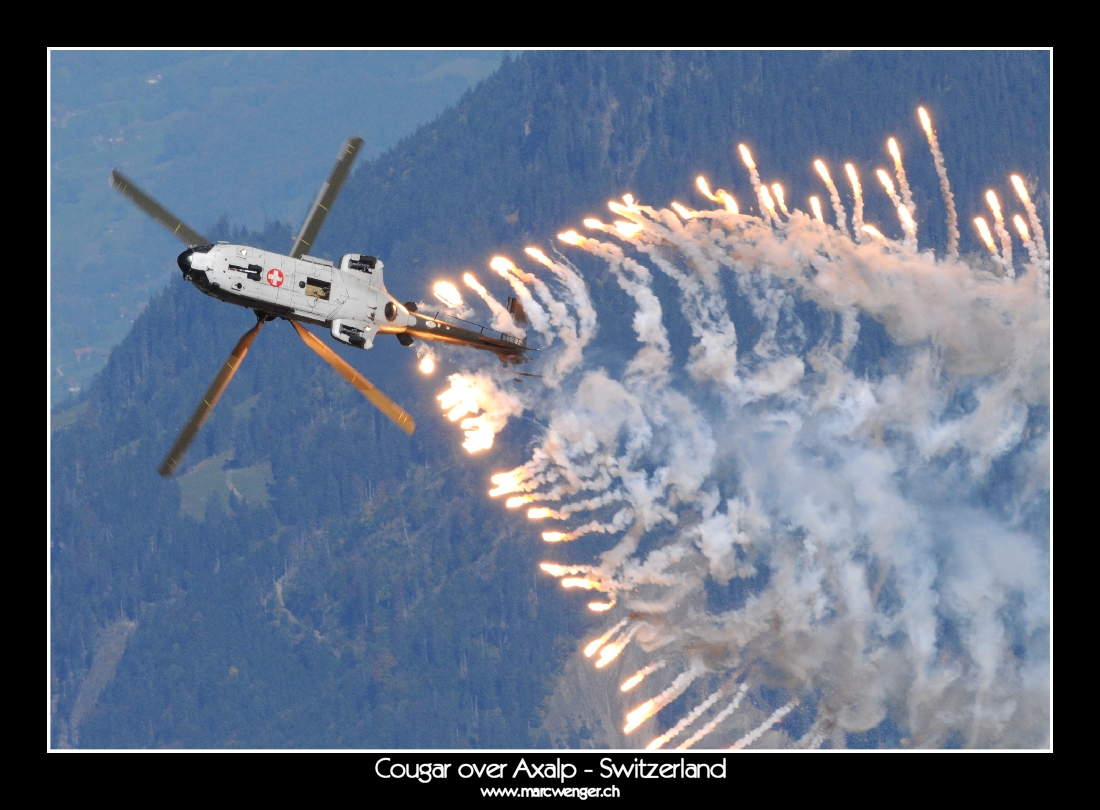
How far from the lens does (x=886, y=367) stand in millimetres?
131000

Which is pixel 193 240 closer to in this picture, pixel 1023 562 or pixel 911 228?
pixel 911 228

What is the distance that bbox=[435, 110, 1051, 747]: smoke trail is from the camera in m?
121

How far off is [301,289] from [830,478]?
43.7m

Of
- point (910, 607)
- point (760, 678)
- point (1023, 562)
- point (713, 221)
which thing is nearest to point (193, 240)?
point (713, 221)

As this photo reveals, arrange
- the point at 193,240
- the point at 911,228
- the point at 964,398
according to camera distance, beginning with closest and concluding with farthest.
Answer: the point at 193,240
the point at 911,228
the point at 964,398

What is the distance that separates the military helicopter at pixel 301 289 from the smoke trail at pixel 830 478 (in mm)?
18468

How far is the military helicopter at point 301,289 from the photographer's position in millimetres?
95312

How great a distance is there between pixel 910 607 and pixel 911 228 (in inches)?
926

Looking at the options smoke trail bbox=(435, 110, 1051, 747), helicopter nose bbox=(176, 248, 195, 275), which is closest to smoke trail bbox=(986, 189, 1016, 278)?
smoke trail bbox=(435, 110, 1051, 747)

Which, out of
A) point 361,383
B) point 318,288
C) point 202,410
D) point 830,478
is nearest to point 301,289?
point 318,288

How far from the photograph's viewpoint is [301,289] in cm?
9800

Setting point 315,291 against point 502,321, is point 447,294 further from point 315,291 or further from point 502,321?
point 315,291

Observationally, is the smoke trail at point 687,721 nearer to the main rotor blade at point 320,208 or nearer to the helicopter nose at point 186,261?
the main rotor blade at point 320,208

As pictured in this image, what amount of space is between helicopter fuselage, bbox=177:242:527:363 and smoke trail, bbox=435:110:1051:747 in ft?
51.4
